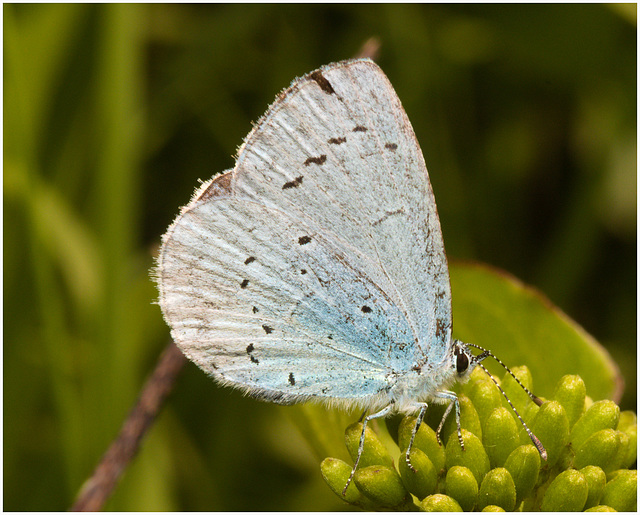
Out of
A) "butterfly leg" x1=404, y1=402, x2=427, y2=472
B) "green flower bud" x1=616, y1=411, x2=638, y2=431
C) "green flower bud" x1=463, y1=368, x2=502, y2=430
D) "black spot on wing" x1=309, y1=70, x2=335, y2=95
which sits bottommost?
"butterfly leg" x1=404, y1=402, x2=427, y2=472

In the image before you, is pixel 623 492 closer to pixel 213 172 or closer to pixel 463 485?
pixel 463 485

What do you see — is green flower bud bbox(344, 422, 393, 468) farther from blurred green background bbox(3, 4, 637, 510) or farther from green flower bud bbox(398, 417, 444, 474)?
blurred green background bbox(3, 4, 637, 510)

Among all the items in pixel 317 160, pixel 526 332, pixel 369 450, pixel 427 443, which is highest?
pixel 317 160

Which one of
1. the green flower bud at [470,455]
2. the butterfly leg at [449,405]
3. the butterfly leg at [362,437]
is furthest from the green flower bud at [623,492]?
the butterfly leg at [362,437]

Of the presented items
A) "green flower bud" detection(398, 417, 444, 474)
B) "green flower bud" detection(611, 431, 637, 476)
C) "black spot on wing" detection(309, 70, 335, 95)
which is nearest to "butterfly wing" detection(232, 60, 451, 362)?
"black spot on wing" detection(309, 70, 335, 95)

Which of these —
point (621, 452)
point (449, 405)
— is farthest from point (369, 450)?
point (621, 452)

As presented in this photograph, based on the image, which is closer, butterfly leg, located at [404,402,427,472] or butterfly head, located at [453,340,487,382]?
butterfly leg, located at [404,402,427,472]

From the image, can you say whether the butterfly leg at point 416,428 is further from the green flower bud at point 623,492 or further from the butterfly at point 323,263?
the green flower bud at point 623,492
